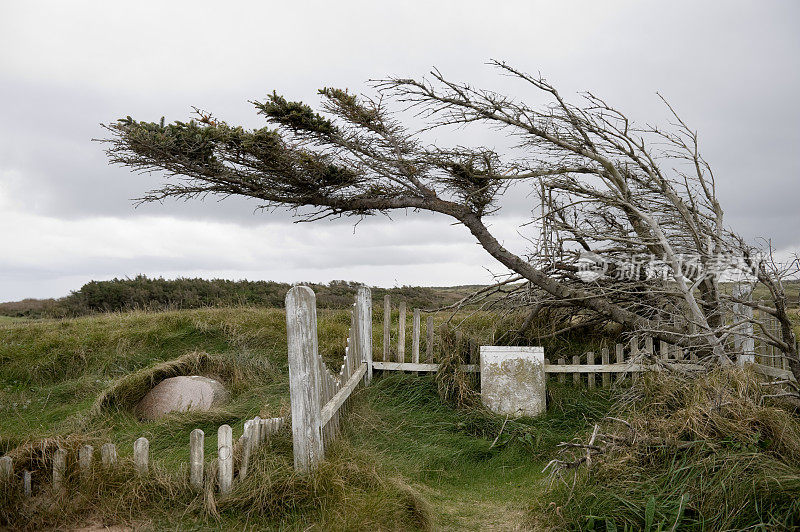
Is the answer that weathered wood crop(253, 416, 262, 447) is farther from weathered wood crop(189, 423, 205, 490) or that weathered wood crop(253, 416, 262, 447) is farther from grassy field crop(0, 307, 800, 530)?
weathered wood crop(189, 423, 205, 490)

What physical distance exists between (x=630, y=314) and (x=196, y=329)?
731 centimetres

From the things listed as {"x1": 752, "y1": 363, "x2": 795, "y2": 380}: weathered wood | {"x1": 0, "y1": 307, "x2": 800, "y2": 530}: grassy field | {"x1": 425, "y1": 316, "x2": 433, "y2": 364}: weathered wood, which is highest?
{"x1": 425, "y1": 316, "x2": 433, "y2": 364}: weathered wood

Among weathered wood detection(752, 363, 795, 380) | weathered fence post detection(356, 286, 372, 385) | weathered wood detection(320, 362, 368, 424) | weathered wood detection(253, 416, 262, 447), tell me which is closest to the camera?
weathered wood detection(253, 416, 262, 447)

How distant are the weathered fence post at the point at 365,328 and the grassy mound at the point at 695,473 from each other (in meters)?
3.74

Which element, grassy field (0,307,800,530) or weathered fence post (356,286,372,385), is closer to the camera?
grassy field (0,307,800,530)

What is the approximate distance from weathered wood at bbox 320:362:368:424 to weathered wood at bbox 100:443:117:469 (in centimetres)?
165

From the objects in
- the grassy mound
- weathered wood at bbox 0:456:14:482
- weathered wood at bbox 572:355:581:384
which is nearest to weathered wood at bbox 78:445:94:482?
weathered wood at bbox 0:456:14:482

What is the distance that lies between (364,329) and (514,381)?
2221 millimetres

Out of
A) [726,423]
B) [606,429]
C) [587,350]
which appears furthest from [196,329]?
[726,423]

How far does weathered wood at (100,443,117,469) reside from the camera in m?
4.66

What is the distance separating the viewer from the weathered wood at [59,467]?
4590 millimetres

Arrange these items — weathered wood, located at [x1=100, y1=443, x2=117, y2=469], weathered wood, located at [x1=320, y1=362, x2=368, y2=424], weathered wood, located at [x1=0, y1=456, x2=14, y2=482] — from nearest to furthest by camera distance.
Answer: weathered wood, located at [x1=0, y1=456, x2=14, y2=482], weathered wood, located at [x1=100, y1=443, x2=117, y2=469], weathered wood, located at [x1=320, y1=362, x2=368, y2=424]

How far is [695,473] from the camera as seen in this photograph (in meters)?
4.14

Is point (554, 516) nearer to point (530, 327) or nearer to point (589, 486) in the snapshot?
point (589, 486)
